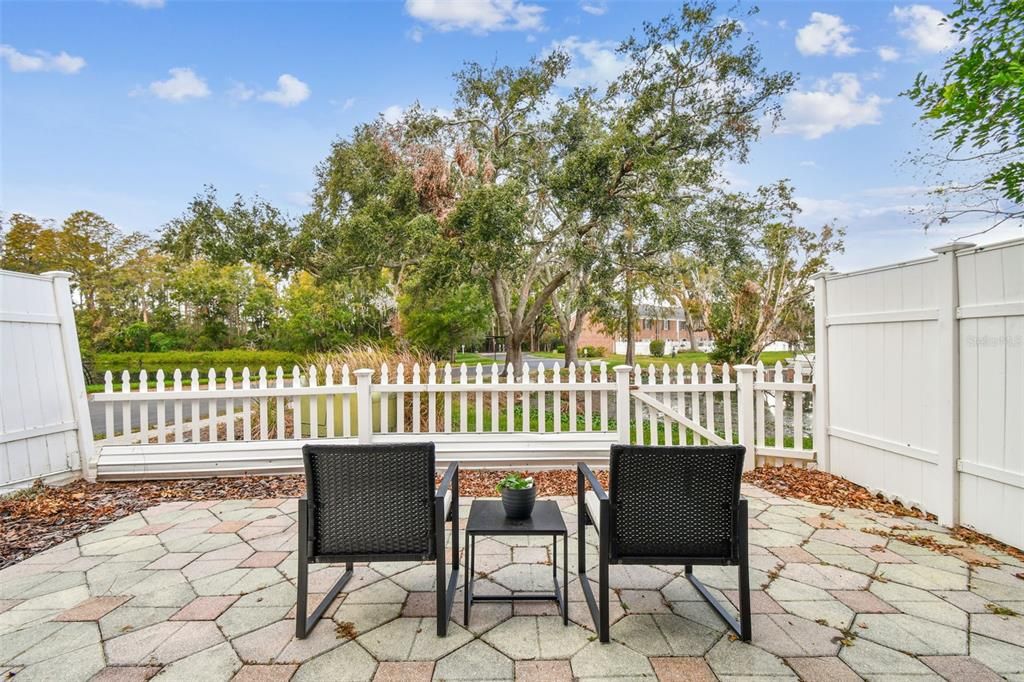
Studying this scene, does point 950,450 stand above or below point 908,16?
below

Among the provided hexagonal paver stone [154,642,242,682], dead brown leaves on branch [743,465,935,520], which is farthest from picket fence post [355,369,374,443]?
dead brown leaves on branch [743,465,935,520]

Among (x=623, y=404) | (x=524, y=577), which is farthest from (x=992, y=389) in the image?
(x=524, y=577)

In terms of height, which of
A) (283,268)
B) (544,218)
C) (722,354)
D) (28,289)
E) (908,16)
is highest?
(908,16)

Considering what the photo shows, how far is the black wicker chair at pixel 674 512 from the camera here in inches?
73.2

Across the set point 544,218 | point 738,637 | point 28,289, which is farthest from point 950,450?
point 544,218

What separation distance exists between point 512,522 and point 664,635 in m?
0.78

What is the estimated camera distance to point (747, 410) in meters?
4.45

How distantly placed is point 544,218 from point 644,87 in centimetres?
345

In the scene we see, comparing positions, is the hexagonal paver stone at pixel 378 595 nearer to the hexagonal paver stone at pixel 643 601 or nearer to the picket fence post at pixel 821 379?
the hexagonal paver stone at pixel 643 601

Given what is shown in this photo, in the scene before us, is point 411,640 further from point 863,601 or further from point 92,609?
point 863,601

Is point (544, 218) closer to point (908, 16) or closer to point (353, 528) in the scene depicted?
point (908, 16)

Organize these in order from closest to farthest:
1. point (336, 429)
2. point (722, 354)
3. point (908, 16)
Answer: point (336, 429) < point (908, 16) < point (722, 354)

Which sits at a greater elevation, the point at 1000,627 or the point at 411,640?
the point at 411,640

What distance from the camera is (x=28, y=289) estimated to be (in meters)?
3.86
